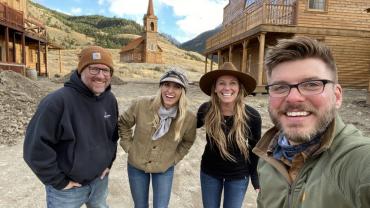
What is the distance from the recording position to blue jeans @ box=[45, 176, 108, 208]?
249 centimetres

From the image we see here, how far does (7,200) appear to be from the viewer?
13.0 ft

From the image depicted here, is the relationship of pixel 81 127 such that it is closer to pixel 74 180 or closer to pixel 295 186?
pixel 74 180

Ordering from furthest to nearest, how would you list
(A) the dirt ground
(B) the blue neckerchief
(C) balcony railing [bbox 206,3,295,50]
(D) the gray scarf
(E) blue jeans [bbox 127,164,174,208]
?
(C) balcony railing [bbox 206,3,295,50]
(A) the dirt ground
(E) blue jeans [bbox 127,164,174,208]
(D) the gray scarf
(B) the blue neckerchief

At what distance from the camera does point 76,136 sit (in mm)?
2422

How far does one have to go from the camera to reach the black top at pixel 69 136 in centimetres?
225

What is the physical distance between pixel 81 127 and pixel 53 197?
639 mm

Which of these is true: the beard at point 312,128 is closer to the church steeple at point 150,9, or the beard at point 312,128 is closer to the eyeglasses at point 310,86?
the eyeglasses at point 310,86

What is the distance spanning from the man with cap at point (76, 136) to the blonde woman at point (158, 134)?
26 cm

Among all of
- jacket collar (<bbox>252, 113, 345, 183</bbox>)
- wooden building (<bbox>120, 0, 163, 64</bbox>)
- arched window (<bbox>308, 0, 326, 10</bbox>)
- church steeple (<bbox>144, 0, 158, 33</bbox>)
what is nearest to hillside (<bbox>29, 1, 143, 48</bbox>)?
wooden building (<bbox>120, 0, 163, 64</bbox>)

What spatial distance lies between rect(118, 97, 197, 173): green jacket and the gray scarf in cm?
5

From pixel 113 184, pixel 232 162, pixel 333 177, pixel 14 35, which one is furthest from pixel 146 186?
pixel 14 35

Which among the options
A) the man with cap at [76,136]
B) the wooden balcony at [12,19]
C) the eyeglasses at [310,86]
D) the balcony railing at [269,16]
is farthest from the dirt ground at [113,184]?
the wooden balcony at [12,19]

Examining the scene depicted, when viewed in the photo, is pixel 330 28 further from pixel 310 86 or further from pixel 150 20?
pixel 150 20

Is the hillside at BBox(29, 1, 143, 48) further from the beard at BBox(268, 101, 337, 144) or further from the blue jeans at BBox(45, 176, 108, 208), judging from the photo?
the beard at BBox(268, 101, 337, 144)
